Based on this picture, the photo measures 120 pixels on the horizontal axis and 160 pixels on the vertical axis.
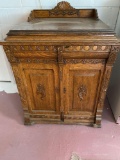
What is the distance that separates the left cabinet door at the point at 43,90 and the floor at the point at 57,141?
159 millimetres

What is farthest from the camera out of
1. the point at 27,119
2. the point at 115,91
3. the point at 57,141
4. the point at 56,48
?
the point at 115,91

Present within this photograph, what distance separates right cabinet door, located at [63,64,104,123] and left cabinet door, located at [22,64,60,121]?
0.27ft

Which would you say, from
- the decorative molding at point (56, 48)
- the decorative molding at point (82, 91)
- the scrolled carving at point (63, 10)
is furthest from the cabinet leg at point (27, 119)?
the scrolled carving at point (63, 10)

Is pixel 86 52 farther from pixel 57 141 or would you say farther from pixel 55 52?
pixel 57 141

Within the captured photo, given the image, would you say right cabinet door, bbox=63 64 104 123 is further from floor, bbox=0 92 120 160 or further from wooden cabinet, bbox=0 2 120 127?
floor, bbox=0 92 120 160

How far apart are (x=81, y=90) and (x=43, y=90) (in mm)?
311

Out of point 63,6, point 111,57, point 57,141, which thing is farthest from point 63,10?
point 57,141

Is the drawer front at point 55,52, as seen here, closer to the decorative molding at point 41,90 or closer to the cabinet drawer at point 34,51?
the cabinet drawer at point 34,51

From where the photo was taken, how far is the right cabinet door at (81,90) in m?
1.09

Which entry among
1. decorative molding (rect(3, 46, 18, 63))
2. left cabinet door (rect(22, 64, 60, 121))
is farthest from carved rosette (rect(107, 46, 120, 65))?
decorative molding (rect(3, 46, 18, 63))

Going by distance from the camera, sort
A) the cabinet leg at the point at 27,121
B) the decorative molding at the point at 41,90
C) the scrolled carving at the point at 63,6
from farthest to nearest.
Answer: the cabinet leg at the point at 27,121 < the scrolled carving at the point at 63,6 < the decorative molding at the point at 41,90

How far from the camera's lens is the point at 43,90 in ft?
4.01

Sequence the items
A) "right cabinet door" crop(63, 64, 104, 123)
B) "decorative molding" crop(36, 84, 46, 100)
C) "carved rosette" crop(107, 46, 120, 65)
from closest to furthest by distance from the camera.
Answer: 1. "carved rosette" crop(107, 46, 120, 65)
2. "right cabinet door" crop(63, 64, 104, 123)
3. "decorative molding" crop(36, 84, 46, 100)

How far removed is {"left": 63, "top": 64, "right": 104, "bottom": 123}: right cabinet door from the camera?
3.56ft
